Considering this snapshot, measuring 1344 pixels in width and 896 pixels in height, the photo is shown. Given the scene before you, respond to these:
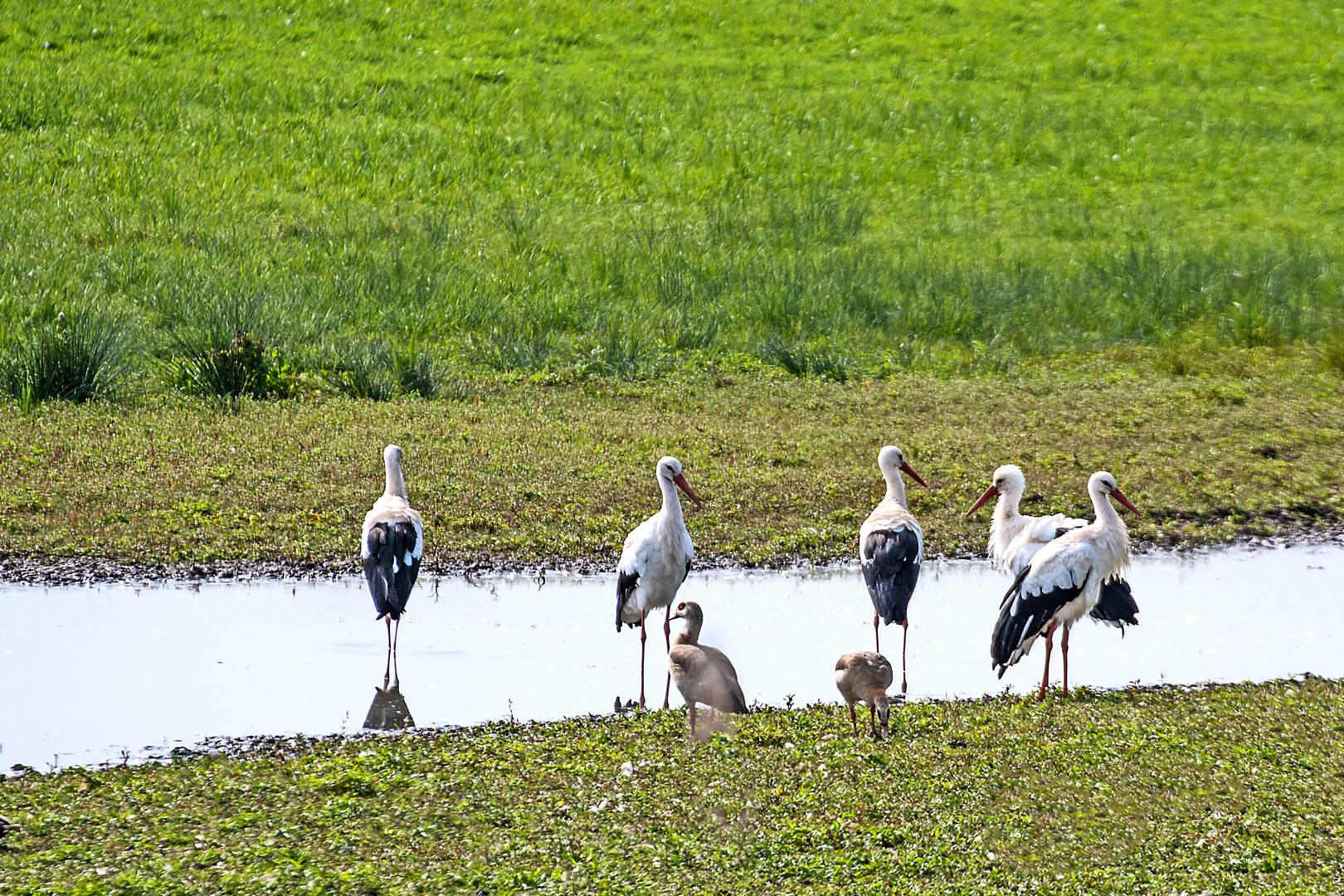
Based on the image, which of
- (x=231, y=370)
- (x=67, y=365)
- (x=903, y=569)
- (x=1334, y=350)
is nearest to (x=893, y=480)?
(x=903, y=569)

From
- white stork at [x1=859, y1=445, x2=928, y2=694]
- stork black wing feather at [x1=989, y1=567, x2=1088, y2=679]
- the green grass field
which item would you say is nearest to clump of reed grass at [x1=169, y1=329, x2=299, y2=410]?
the green grass field

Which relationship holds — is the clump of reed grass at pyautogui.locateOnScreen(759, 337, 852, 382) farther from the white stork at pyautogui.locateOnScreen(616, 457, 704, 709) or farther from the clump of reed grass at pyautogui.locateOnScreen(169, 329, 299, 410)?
the white stork at pyautogui.locateOnScreen(616, 457, 704, 709)

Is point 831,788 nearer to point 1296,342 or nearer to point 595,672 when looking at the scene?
point 595,672

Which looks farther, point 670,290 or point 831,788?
point 670,290

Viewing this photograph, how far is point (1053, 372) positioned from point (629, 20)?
76.6 ft

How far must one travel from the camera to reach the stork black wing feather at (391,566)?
7.98m

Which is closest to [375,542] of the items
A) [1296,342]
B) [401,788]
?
[401,788]

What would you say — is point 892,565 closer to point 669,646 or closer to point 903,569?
point 903,569

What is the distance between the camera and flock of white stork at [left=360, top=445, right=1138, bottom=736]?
7641 millimetres

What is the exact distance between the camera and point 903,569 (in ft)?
26.7

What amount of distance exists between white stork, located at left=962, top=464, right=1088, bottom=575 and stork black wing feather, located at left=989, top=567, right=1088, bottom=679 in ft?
1.40

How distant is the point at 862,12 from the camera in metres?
38.3

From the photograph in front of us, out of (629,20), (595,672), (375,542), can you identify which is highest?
(629,20)

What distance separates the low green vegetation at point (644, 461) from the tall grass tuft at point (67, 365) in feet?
1.72
